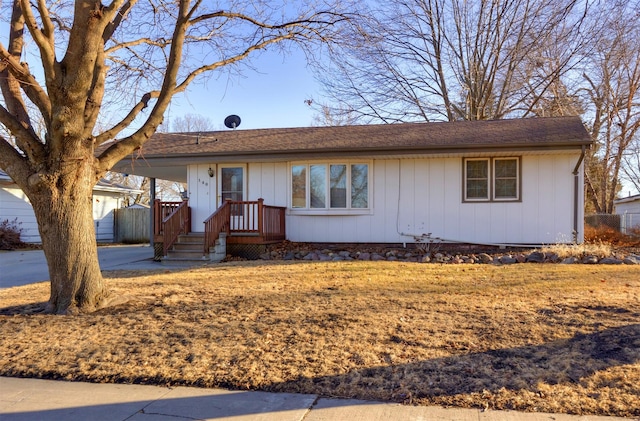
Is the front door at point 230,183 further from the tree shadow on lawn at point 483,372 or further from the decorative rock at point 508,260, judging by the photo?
the tree shadow on lawn at point 483,372

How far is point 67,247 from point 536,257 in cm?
960

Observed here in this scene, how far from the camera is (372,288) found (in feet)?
23.6

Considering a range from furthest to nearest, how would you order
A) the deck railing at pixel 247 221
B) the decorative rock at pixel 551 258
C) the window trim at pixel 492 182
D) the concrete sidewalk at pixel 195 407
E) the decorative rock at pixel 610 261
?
the window trim at pixel 492 182 < the deck railing at pixel 247 221 < the decorative rock at pixel 551 258 < the decorative rock at pixel 610 261 < the concrete sidewalk at pixel 195 407

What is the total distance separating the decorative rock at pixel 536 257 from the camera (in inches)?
416

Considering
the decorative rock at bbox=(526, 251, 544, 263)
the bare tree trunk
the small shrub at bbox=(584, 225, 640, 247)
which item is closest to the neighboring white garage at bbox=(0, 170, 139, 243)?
the bare tree trunk

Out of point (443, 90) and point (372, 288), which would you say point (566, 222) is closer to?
point (372, 288)

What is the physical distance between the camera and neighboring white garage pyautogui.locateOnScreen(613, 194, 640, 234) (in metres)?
23.4

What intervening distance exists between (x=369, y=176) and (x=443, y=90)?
1366 centimetres

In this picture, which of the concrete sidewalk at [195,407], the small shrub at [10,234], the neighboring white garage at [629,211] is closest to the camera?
the concrete sidewalk at [195,407]

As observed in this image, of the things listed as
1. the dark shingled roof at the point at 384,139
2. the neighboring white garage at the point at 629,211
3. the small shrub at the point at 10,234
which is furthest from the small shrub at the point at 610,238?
the small shrub at the point at 10,234

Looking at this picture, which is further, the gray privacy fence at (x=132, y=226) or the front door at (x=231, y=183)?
the gray privacy fence at (x=132, y=226)

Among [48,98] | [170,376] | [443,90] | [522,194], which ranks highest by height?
[443,90]

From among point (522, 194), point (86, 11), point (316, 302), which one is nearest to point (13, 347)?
point (316, 302)

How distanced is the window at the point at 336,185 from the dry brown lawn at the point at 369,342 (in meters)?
5.42
